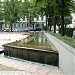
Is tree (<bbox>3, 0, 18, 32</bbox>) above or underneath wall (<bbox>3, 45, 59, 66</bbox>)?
above

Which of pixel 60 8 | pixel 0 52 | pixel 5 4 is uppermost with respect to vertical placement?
pixel 5 4

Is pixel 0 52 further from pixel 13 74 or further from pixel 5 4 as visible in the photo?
pixel 5 4

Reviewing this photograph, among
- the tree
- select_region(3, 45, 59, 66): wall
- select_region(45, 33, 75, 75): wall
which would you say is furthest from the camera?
the tree

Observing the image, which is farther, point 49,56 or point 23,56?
point 23,56

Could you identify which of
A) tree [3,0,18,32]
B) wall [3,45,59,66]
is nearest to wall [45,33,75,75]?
wall [3,45,59,66]

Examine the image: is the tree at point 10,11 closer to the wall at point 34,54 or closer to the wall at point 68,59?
the wall at point 34,54

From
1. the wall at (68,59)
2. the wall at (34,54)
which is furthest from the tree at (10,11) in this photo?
the wall at (68,59)

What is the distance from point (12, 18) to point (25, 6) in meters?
7.13

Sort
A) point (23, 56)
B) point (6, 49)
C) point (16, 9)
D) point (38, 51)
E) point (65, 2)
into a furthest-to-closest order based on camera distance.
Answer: point (16, 9), point (65, 2), point (6, 49), point (23, 56), point (38, 51)

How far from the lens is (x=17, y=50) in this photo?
44.4ft

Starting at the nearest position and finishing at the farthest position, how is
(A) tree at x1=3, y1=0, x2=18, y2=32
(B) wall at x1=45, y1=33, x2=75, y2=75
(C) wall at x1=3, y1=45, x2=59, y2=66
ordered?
(B) wall at x1=45, y1=33, x2=75, y2=75, (C) wall at x1=3, y1=45, x2=59, y2=66, (A) tree at x1=3, y1=0, x2=18, y2=32

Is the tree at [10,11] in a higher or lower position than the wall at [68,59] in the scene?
higher

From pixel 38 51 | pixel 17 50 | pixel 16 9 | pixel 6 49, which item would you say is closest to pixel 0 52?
pixel 6 49

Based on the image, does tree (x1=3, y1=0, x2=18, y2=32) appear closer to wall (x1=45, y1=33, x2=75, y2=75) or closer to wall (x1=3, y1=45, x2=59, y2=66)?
wall (x1=3, y1=45, x2=59, y2=66)
